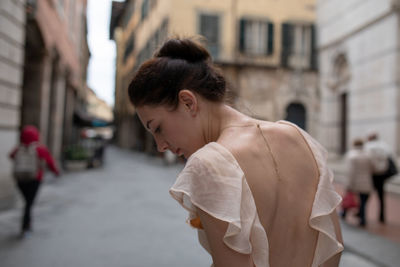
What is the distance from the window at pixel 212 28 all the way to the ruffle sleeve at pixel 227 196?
2212 cm

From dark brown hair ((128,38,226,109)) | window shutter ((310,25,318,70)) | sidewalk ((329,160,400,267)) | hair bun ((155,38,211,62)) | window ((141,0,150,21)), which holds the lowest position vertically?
sidewalk ((329,160,400,267))

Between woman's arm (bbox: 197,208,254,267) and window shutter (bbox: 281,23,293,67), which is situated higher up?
window shutter (bbox: 281,23,293,67)

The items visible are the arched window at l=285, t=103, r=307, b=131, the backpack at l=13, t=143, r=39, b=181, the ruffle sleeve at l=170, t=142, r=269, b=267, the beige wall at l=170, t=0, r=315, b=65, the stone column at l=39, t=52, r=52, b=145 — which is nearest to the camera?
the ruffle sleeve at l=170, t=142, r=269, b=267

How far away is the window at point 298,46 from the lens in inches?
920

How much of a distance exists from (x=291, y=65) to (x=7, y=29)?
61.4 ft

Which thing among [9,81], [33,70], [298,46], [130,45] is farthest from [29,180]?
[130,45]

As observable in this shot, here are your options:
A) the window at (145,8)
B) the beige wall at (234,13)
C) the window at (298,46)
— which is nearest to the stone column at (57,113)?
the beige wall at (234,13)

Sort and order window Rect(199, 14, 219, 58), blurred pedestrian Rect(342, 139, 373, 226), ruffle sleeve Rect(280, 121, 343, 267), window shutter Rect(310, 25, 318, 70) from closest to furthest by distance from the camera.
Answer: ruffle sleeve Rect(280, 121, 343, 267), blurred pedestrian Rect(342, 139, 373, 226), window Rect(199, 14, 219, 58), window shutter Rect(310, 25, 318, 70)

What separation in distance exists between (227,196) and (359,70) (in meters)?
11.8

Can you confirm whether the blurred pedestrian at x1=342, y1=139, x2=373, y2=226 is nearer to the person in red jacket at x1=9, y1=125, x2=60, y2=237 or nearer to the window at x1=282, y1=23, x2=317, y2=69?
the person in red jacket at x1=9, y1=125, x2=60, y2=237

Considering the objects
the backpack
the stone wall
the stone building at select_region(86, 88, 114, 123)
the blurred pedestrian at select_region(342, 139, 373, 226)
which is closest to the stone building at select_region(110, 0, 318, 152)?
the stone wall

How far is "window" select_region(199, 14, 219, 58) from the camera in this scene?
22438 millimetres

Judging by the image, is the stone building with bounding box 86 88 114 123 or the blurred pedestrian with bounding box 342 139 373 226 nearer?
the blurred pedestrian with bounding box 342 139 373 226

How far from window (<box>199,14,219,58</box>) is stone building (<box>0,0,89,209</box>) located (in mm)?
7132
